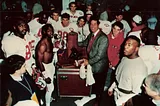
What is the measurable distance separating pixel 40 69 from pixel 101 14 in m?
1.01

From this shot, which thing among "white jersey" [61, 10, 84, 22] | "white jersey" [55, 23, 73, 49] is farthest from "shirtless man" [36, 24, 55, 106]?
"white jersey" [61, 10, 84, 22]

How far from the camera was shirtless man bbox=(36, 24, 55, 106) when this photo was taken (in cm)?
165

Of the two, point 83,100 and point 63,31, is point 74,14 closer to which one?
point 63,31

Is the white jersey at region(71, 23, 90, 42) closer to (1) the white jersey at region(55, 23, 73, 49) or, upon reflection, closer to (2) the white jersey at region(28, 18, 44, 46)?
(1) the white jersey at region(55, 23, 73, 49)

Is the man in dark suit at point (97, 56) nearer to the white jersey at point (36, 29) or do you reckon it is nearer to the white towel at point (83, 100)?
the white towel at point (83, 100)

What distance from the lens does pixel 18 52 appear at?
1.53 metres

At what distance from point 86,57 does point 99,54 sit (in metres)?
0.16

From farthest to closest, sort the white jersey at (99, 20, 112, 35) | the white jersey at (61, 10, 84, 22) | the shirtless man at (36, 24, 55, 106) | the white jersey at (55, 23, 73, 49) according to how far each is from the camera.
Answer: the white jersey at (61, 10, 84, 22) → the white jersey at (99, 20, 112, 35) → the white jersey at (55, 23, 73, 49) → the shirtless man at (36, 24, 55, 106)

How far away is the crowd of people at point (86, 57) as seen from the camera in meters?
1.19

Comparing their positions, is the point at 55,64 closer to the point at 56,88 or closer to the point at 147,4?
the point at 56,88

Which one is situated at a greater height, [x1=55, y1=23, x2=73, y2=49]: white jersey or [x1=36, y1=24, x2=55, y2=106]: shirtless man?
[x1=55, y1=23, x2=73, y2=49]: white jersey

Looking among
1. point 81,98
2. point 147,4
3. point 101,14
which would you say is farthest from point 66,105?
point 147,4

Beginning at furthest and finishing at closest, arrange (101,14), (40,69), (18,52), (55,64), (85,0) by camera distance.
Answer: (85,0)
(101,14)
(55,64)
(40,69)
(18,52)

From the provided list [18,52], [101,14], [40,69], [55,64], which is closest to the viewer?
[18,52]
